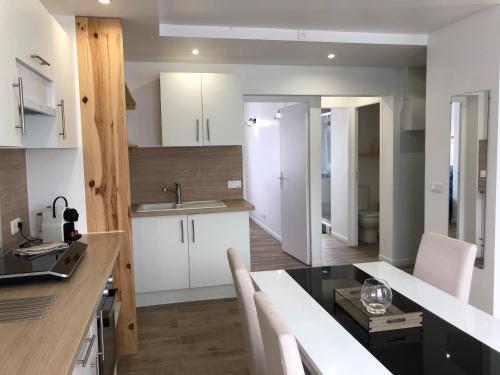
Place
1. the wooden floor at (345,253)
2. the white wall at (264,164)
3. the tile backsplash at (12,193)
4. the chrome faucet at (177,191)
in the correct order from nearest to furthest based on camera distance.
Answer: the tile backsplash at (12,193), the chrome faucet at (177,191), the wooden floor at (345,253), the white wall at (264,164)

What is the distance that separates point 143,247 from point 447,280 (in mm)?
2523

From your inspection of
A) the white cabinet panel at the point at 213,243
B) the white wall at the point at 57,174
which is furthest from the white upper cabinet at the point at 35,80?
the white cabinet panel at the point at 213,243

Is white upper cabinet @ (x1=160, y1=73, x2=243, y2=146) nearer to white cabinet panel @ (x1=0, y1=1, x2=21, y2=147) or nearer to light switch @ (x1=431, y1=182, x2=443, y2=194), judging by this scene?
light switch @ (x1=431, y1=182, x2=443, y2=194)

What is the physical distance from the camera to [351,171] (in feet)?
18.9

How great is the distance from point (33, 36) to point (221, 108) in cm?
216

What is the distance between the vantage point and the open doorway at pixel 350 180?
18.5 ft

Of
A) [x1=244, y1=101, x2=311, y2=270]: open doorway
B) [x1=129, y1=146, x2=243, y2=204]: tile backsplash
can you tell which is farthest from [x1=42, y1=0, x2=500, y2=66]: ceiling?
[x1=244, y1=101, x2=311, y2=270]: open doorway

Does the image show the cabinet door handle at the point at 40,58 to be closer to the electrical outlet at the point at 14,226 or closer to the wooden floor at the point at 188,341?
the electrical outlet at the point at 14,226

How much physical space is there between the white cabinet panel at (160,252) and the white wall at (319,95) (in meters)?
0.94

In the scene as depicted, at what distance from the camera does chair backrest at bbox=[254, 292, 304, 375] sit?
1.10m

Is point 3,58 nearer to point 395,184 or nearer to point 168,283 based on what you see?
point 168,283

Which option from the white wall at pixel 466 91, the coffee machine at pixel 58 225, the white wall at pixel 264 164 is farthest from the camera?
the white wall at pixel 264 164

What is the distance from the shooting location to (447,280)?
213 centimetres

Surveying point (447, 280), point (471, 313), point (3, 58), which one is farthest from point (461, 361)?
point (3, 58)
